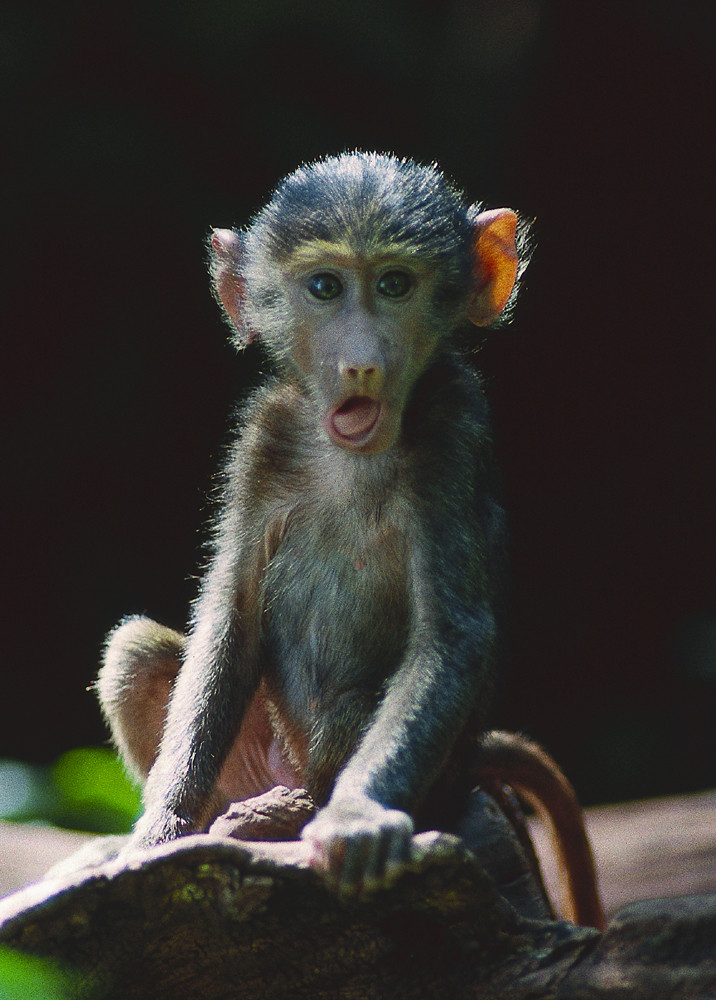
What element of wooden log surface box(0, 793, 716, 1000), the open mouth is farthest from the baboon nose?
wooden log surface box(0, 793, 716, 1000)

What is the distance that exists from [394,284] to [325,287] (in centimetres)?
21

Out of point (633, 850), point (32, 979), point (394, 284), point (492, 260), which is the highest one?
point (492, 260)

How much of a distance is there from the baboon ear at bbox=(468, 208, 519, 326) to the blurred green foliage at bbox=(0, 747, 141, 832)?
3.47 meters

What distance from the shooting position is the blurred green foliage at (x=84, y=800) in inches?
243

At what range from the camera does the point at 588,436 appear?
7.82m

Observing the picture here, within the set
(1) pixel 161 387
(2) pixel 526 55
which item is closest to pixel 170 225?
(1) pixel 161 387

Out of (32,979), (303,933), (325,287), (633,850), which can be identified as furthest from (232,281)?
(633,850)

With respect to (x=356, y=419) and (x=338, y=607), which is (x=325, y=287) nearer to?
(x=356, y=419)

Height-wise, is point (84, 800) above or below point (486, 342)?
below

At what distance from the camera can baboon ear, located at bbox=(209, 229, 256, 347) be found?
13.1 feet

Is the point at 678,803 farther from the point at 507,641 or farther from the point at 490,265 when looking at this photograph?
the point at 490,265

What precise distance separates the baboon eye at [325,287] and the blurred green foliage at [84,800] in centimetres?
343

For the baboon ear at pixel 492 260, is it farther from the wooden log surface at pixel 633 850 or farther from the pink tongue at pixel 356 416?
the wooden log surface at pixel 633 850

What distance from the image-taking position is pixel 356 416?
10.8ft
